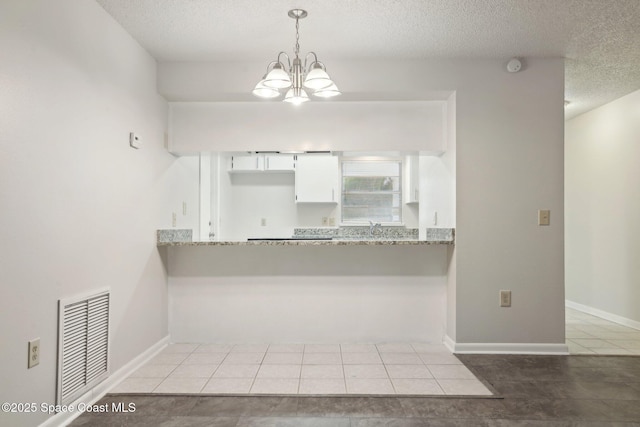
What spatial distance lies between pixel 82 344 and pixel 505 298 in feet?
10.2

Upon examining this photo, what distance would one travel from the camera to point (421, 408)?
2.42 metres

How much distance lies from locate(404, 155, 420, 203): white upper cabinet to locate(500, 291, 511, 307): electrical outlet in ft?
7.46

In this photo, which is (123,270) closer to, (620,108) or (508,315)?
(508,315)

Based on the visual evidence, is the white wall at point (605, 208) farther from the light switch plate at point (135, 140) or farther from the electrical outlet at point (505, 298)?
the light switch plate at point (135, 140)

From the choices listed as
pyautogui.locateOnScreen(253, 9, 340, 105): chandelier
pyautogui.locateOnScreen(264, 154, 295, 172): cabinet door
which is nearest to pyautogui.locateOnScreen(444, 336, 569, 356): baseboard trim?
pyautogui.locateOnScreen(253, 9, 340, 105): chandelier

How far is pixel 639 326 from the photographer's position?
416 cm

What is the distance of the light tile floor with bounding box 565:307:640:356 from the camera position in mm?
3502

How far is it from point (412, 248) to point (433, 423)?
1710mm

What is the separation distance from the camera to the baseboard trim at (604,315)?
4.26 metres

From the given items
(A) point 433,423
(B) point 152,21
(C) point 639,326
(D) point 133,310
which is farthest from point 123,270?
(C) point 639,326

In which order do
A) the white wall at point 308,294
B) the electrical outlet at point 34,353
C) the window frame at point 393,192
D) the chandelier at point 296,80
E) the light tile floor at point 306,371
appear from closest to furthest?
the electrical outlet at point 34,353
the chandelier at point 296,80
the light tile floor at point 306,371
the white wall at point 308,294
the window frame at point 393,192

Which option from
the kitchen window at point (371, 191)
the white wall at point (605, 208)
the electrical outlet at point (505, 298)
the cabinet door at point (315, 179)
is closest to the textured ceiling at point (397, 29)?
the white wall at point (605, 208)

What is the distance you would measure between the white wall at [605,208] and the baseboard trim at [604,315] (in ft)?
0.11

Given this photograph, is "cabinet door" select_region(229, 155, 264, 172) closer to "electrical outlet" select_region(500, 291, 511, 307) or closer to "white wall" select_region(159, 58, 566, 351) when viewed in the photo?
"white wall" select_region(159, 58, 566, 351)
